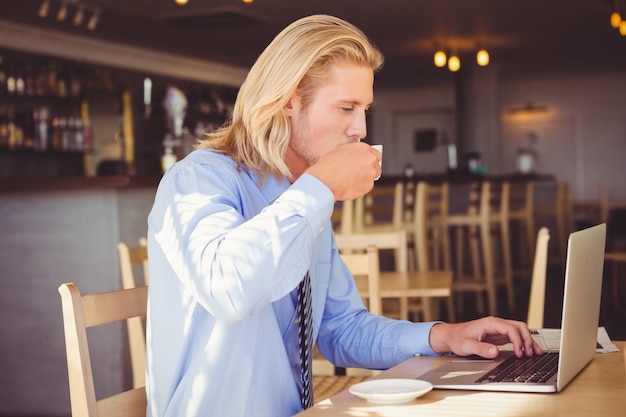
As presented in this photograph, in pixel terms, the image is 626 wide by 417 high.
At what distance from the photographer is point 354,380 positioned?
269cm

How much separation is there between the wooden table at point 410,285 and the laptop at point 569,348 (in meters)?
1.69

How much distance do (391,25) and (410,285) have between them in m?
5.64

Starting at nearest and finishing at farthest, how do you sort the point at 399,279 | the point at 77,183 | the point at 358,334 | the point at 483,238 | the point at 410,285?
the point at 358,334
the point at 410,285
the point at 399,279
the point at 77,183
the point at 483,238

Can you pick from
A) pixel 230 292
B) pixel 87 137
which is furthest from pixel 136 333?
pixel 87 137

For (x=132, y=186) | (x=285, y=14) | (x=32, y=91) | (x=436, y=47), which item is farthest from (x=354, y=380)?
(x=436, y=47)

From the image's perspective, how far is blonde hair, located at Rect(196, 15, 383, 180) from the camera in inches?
57.9

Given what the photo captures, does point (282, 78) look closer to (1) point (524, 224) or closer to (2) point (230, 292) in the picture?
(2) point (230, 292)

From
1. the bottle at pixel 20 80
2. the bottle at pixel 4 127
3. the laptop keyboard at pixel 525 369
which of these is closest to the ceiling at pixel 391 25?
the bottle at pixel 20 80

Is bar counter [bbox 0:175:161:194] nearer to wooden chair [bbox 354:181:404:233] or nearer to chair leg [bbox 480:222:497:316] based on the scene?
wooden chair [bbox 354:181:404:233]

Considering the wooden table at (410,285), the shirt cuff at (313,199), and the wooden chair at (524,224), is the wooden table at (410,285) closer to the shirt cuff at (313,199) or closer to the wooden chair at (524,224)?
the shirt cuff at (313,199)

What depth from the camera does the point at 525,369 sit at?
4.38 ft

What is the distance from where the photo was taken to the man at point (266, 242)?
1225 millimetres

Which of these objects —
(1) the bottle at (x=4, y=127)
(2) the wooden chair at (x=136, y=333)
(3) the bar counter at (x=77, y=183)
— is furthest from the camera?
(1) the bottle at (x=4, y=127)

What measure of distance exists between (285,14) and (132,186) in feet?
14.2
